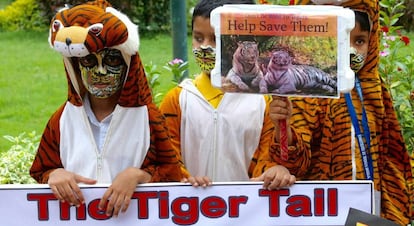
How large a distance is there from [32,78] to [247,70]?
25.3 ft

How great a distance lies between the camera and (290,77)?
2.76 metres

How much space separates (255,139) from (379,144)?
0.50 meters

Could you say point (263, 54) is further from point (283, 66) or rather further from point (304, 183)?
point (304, 183)

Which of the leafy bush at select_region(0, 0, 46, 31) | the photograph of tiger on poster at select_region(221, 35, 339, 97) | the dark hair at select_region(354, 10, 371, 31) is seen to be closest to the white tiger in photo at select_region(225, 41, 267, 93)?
the photograph of tiger on poster at select_region(221, 35, 339, 97)

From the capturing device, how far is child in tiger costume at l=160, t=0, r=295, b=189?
3271mm

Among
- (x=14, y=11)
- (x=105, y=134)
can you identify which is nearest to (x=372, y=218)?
(x=105, y=134)

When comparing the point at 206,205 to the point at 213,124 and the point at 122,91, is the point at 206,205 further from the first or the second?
the point at 122,91

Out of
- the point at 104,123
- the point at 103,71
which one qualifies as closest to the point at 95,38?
the point at 103,71

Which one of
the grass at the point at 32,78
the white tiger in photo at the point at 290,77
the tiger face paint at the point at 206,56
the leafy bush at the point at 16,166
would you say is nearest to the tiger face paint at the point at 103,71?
the tiger face paint at the point at 206,56

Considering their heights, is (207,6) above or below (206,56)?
above

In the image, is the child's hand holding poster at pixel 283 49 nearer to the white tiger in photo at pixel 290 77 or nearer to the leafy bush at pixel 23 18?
the white tiger in photo at pixel 290 77

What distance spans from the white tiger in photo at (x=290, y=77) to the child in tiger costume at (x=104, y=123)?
1.84ft

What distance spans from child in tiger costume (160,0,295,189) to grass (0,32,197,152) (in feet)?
10.3

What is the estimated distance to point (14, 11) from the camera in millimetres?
15070
